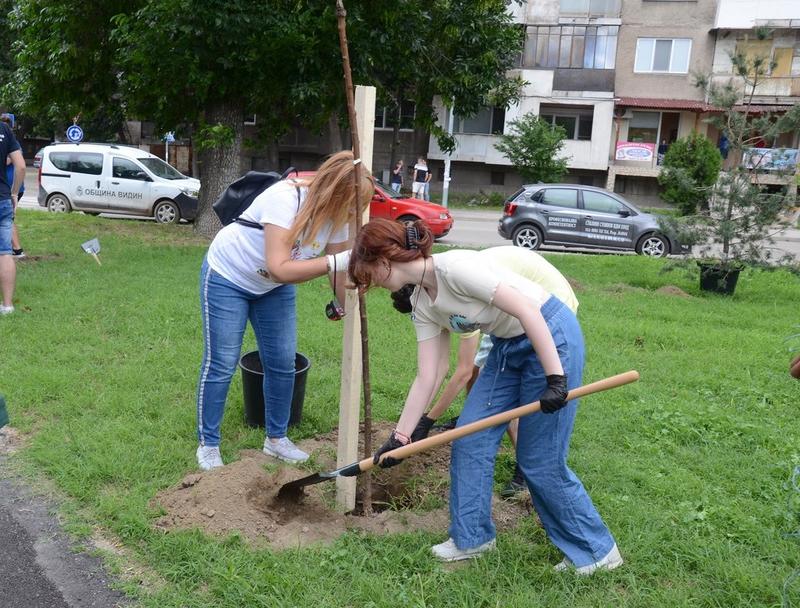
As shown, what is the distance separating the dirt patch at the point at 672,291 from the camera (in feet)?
33.8

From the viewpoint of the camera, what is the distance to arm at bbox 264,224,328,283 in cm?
345

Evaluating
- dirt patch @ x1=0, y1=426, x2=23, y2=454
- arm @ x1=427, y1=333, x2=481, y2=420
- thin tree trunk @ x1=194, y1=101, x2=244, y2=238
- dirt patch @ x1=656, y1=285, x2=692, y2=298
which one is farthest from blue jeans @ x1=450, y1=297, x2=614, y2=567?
thin tree trunk @ x1=194, y1=101, x2=244, y2=238

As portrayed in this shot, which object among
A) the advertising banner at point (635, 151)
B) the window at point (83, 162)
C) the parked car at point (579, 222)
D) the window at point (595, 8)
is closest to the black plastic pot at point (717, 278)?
the parked car at point (579, 222)

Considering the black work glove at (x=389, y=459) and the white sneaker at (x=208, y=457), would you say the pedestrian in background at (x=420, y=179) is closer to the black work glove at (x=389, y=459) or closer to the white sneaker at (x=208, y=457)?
the white sneaker at (x=208, y=457)

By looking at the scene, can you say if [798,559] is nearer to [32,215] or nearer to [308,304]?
[308,304]

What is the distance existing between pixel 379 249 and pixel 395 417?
90.3 inches

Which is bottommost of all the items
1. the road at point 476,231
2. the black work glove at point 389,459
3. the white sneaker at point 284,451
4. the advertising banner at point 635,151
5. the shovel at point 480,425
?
the road at point 476,231

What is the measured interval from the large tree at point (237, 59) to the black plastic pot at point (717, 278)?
15.1ft

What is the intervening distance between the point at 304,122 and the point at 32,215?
18.5ft

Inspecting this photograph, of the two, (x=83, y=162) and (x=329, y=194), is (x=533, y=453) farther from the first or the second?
(x=83, y=162)

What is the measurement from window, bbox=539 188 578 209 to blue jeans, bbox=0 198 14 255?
1134 centimetres

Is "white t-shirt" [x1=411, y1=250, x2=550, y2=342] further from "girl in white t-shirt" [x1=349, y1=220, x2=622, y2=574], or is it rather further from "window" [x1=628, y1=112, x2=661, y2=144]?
"window" [x1=628, y1=112, x2=661, y2=144]

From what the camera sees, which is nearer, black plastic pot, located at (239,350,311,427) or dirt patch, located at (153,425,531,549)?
dirt patch, located at (153,425,531,549)

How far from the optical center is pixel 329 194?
3434mm
